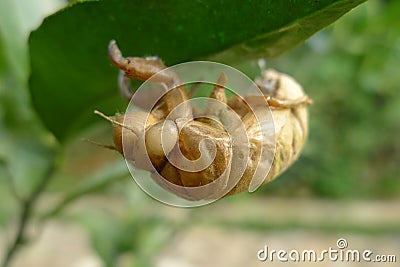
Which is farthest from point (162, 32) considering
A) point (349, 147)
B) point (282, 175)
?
point (349, 147)

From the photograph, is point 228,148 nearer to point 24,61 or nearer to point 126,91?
point 126,91

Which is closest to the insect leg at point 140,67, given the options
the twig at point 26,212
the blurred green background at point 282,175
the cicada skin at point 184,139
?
the cicada skin at point 184,139

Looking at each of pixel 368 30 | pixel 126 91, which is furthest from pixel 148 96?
pixel 368 30

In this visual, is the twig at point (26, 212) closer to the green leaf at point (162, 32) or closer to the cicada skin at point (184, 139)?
the green leaf at point (162, 32)

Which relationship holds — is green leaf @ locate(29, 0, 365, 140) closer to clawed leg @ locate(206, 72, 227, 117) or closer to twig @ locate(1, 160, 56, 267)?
clawed leg @ locate(206, 72, 227, 117)

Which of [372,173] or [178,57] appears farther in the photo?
[372,173]

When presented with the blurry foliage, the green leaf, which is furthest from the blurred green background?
the green leaf

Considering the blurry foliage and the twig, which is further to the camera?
the blurry foliage

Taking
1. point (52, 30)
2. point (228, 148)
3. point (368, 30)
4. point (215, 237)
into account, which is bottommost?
point (215, 237)
